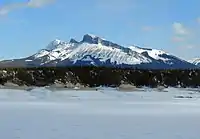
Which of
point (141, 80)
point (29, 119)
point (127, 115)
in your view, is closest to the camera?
point (29, 119)

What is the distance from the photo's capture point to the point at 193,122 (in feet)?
46.5

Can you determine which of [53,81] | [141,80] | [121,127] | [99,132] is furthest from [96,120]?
[141,80]

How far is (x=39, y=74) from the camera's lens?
47250 mm

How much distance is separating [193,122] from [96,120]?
3.15 m

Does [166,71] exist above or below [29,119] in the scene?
above

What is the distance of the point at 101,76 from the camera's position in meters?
48.9

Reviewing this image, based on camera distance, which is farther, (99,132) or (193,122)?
(193,122)

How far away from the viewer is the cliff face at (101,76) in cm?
4612

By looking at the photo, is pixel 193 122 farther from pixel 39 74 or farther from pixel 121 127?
pixel 39 74

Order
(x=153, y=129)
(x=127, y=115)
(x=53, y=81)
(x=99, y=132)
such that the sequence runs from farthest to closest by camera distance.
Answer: (x=53, y=81) → (x=127, y=115) → (x=153, y=129) → (x=99, y=132)

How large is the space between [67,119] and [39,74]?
33.3 meters

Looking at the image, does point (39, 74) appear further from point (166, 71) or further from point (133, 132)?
point (133, 132)

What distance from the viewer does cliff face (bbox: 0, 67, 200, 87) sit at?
4612cm

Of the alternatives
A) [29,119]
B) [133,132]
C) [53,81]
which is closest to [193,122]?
[133,132]
